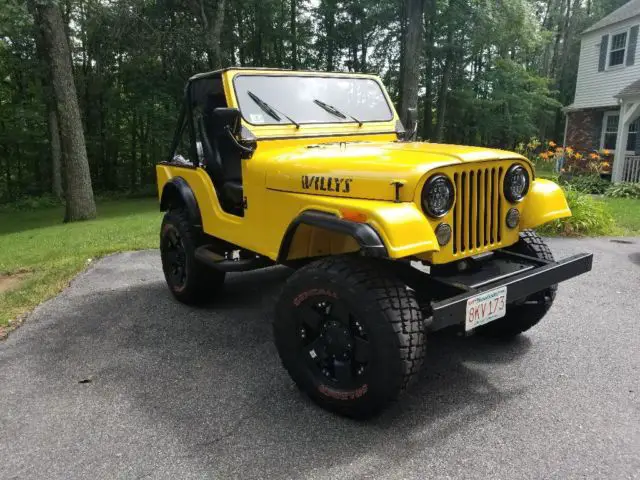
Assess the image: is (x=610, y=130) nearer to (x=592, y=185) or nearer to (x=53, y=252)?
(x=592, y=185)

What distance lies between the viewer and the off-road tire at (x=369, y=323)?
262 cm

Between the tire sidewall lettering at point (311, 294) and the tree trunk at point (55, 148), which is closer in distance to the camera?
the tire sidewall lettering at point (311, 294)

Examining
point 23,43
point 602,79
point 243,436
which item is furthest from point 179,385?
point 23,43

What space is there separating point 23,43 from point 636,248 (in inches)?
973

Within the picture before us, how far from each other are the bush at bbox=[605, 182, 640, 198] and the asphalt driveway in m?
9.94

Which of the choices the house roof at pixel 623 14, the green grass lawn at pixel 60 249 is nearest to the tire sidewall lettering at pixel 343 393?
the green grass lawn at pixel 60 249

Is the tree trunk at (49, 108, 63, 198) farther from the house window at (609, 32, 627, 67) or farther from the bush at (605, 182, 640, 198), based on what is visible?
the house window at (609, 32, 627, 67)

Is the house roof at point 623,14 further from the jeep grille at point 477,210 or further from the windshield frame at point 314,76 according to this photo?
the jeep grille at point 477,210

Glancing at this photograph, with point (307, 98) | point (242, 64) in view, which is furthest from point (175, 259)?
point (242, 64)

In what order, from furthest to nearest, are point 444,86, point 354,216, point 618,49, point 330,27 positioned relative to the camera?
point 330,27 < point 444,86 < point 618,49 < point 354,216

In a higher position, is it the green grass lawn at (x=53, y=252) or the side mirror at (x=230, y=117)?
the side mirror at (x=230, y=117)

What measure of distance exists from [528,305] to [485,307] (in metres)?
1.08

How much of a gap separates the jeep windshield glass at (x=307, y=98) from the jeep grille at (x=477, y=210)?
5.32ft

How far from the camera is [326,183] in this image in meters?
3.11
